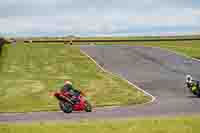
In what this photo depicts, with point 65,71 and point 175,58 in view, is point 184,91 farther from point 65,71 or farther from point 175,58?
point 175,58

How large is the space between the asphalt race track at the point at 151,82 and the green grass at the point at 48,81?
1798 mm

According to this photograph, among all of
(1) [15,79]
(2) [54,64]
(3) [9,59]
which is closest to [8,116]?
(1) [15,79]

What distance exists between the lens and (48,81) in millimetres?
31344

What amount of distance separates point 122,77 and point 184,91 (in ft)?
25.7

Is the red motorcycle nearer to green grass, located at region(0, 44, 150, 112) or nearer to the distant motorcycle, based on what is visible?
green grass, located at region(0, 44, 150, 112)

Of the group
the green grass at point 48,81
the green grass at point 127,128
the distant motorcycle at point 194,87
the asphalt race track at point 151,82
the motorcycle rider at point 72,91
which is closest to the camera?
the green grass at point 127,128

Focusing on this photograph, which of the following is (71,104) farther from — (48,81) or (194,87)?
(48,81)

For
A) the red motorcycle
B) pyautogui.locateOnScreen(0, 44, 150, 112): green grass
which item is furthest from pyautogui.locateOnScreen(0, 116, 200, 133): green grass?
pyautogui.locateOnScreen(0, 44, 150, 112): green grass

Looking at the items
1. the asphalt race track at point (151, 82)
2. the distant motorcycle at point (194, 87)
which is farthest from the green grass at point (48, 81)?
the distant motorcycle at point (194, 87)

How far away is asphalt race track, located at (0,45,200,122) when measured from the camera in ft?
64.1

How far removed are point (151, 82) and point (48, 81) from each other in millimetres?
8564

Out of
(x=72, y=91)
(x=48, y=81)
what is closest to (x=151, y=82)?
(x=48, y=81)

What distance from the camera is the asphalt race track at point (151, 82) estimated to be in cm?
1955

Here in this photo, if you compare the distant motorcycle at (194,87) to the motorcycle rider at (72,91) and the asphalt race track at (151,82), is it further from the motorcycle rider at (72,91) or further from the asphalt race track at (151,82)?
the motorcycle rider at (72,91)
